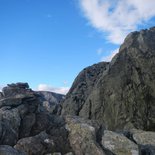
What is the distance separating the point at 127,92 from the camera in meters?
61.7

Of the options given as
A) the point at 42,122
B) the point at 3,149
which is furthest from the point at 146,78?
the point at 3,149

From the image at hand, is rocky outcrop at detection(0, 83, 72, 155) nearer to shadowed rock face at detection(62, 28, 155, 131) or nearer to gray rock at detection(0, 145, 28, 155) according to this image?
gray rock at detection(0, 145, 28, 155)

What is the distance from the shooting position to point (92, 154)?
27875 mm

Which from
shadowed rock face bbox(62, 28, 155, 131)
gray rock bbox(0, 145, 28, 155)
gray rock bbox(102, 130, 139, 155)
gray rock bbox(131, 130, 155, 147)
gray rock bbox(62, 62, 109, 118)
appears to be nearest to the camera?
gray rock bbox(0, 145, 28, 155)

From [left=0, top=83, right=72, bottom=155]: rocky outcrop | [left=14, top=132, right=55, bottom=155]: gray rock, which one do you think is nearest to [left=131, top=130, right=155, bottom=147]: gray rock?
[left=0, top=83, right=72, bottom=155]: rocky outcrop

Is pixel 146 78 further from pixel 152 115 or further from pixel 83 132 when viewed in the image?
pixel 83 132

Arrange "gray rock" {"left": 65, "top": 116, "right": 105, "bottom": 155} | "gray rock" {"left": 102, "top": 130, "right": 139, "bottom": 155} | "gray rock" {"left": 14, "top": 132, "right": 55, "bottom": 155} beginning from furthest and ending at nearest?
"gray rock" {"left": 102, "top": 130, "right": 139, "bottom": 155}
"gray rock" {"left": 65, "top": 116, "right": 105, "bottom": 155}
"gray rock" {"left": 14, "top": 132, "right": 55, "bottom": 155}

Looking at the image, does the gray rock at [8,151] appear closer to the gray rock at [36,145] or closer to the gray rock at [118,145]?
the gray rock at [36,145]

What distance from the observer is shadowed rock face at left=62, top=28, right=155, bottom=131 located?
59.6 m

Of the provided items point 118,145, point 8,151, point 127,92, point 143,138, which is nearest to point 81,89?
point 127,92

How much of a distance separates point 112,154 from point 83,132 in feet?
11.5

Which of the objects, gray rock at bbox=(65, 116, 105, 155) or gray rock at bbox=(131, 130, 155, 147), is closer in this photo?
gray rock at bbox=(65, 116, 105, 155)

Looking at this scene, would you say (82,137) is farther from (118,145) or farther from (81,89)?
(81,89)

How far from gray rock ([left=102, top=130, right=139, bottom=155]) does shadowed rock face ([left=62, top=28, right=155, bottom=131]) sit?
90.4ft
